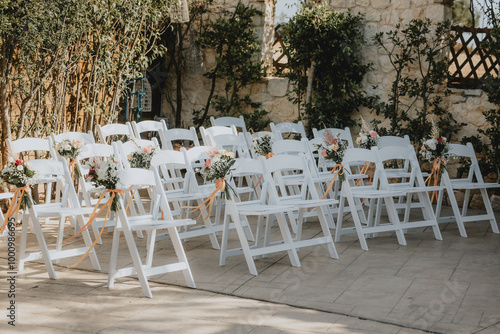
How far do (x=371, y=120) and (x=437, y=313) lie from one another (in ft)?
16.9

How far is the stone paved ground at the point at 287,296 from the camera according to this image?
3.74 m

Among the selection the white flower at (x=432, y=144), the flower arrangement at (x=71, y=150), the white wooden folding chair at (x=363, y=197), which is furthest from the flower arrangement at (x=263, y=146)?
the flower arrangement at (x=71, y=150)

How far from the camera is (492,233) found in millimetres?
6324

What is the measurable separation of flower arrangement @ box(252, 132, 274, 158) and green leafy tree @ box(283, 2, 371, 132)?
2255mm

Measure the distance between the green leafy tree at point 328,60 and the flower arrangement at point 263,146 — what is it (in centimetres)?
225

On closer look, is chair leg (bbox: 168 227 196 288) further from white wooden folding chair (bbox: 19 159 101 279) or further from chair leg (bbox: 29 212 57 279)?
chair leg (bbox: 29 212 57 279)

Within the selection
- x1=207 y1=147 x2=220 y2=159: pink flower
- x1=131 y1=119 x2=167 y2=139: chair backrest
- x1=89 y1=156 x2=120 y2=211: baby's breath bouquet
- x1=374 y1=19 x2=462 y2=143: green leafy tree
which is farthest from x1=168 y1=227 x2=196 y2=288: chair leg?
x1=374 y1=19 x2=462 y2=143: green leafy tree

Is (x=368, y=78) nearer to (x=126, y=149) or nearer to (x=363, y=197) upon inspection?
(x=363, y=197)

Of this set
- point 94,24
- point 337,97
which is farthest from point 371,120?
point 94,24

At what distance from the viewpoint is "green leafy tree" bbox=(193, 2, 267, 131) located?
31.4ft

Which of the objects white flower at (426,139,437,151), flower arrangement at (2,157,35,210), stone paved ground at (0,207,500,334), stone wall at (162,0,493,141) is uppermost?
stone wall at (162,0,493,141)

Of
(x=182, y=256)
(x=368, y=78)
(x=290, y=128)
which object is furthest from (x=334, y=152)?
(x=368, y=78)

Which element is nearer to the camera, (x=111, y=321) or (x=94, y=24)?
(x=111, y=321)

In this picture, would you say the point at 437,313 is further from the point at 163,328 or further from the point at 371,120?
the point at 371,120
